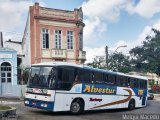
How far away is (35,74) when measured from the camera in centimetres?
1958

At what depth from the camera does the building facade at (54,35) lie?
126ft

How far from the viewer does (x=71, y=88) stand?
19.7 metres

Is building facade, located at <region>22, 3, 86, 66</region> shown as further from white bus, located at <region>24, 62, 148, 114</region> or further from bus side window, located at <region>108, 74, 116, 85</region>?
bus side window, located at <region>108, 74, 116, 85</region>

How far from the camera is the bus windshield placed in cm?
1873

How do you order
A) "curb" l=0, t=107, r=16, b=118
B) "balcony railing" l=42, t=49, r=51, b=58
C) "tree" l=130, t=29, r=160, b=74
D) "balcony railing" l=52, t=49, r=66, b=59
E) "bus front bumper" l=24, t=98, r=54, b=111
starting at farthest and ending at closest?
"tree" l=130, t=29, r=160, b=74 → "balcony railing" l=52, t=49, r=66, b=59 → "balcony railing" l=42, t=49, r=51, b=58 → "bus front bumper" l=24, t=98, r=54, b=111 → "curb" l=0, t=107, r=16, b=118

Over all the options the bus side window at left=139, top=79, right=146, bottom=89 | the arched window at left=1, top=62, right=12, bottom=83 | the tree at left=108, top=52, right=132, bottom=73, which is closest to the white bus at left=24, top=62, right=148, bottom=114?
the bus side window at left=139, top=79, right=146, bottom=89

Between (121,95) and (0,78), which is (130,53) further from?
(121,95)

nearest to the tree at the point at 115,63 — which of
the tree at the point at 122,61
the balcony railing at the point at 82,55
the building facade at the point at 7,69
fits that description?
the tree at the point at 122,61

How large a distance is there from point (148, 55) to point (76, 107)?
4178cm

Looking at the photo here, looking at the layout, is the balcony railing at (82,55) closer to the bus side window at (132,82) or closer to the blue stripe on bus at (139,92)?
the blue stripe on bus at (139,92)

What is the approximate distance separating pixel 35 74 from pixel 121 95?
25.9 feet

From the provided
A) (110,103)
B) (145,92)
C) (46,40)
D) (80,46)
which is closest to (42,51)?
(46,40)

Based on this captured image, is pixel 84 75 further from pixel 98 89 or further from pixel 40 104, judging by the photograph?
pixel 40 104

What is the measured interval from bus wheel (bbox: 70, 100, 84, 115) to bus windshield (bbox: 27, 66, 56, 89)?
2.11 m
